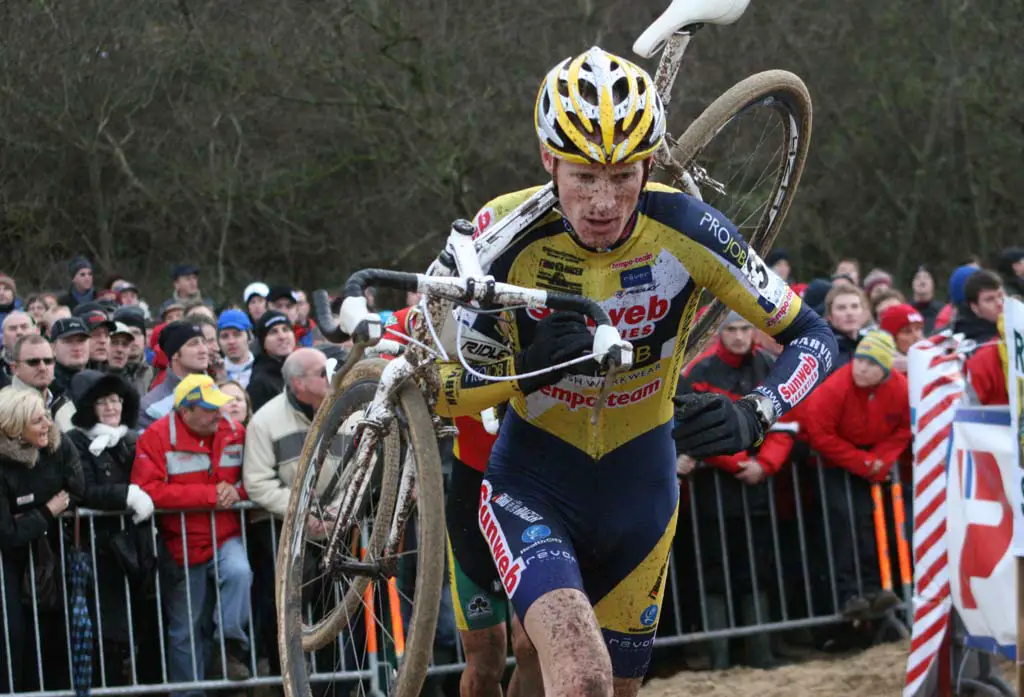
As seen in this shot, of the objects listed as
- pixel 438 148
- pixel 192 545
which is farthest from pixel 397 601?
pixel 438 148

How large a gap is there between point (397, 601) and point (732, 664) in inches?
99.5

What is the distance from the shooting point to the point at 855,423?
9.72 meters

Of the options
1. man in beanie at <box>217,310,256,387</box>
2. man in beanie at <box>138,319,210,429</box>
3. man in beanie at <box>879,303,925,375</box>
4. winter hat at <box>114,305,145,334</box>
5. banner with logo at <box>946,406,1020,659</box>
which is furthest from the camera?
winter hat at <box>114,305,145,334</box>

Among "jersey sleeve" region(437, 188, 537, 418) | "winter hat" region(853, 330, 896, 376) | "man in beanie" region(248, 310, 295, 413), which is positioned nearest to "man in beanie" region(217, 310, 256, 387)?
"man in beanie" region(248, 310, 295, 413)

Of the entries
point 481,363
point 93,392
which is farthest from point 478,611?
point 93,392

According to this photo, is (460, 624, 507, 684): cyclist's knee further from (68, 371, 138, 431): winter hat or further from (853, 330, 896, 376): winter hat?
(853, 330, 896, 376): winter hat

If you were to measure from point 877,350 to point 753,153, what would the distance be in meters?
2.52

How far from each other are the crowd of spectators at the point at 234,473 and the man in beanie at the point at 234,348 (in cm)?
2

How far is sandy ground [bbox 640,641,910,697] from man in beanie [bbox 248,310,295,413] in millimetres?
3139

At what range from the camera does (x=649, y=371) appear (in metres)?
5.32

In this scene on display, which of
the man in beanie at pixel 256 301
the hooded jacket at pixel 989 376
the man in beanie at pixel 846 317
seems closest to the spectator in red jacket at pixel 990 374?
the hooded jacket at pixel 989 376

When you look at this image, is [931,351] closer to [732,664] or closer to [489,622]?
[732,664]

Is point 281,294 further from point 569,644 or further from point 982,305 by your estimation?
point 569,644

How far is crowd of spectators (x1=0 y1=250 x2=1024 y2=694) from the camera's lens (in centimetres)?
848
